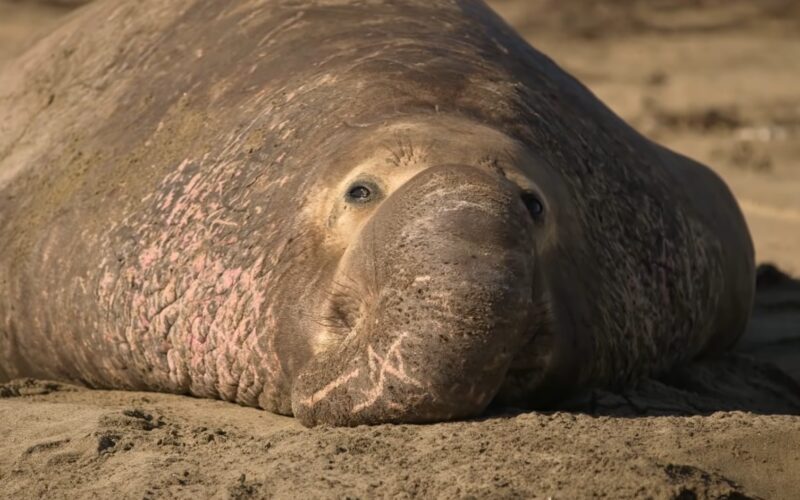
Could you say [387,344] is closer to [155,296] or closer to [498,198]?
[498,198]

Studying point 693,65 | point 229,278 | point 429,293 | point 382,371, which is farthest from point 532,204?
point 693,65

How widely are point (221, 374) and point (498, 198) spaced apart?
0.98 metres

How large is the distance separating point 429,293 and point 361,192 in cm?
49

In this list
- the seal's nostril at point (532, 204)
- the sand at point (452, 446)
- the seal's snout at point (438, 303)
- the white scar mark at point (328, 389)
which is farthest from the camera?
the seal's nostril at point (532, 204)

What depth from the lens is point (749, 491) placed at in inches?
124

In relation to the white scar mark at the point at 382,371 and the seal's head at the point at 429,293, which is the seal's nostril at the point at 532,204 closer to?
the seal's head at the point at 429,293

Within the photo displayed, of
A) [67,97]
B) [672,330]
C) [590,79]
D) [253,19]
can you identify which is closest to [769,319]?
[672,330]

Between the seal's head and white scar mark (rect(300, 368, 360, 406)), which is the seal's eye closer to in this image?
the seal's head

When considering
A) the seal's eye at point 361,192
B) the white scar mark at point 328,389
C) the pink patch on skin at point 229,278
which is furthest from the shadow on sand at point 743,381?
the pink patch on skin at point 229,278

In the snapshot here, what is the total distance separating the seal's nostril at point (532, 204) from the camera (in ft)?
11.9

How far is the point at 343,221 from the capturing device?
3.78 meters

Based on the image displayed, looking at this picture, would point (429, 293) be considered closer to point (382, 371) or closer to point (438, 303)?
point (438, 303)

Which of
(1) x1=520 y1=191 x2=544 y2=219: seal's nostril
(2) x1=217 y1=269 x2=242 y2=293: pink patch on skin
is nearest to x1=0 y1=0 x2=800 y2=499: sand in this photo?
(2) x1=217 y1=269 x2=242 y2=293: pink patch on skin

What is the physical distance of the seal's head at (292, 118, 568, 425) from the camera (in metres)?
3.36
